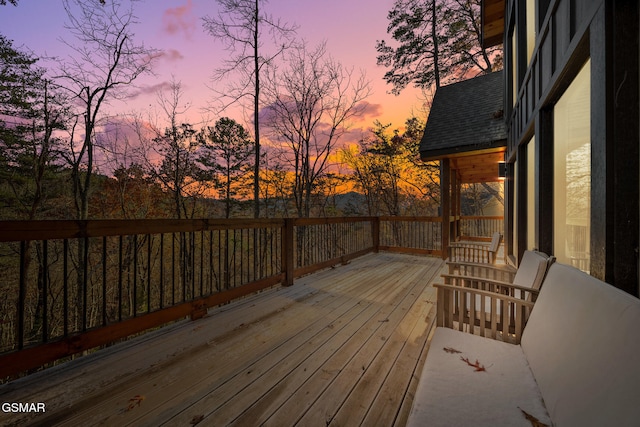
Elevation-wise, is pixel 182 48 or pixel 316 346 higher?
pixel 182 48

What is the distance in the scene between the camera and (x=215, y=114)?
8.03m

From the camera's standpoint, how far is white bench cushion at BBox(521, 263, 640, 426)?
28.7 inches

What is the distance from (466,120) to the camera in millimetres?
6613

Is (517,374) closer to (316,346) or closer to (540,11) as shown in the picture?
(316,346)

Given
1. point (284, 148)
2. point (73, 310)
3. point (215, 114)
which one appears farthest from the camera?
point (73, 310)

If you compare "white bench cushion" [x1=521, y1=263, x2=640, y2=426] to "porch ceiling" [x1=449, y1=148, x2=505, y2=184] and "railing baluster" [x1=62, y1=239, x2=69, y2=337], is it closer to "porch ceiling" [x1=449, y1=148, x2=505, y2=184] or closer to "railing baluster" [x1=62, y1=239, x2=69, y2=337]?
"railing baluster" [x1=62, y1=239, x2=69, y2=337]

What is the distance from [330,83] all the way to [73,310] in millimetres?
14793

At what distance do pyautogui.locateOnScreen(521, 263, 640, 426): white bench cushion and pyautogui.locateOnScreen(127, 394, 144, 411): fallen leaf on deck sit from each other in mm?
2103

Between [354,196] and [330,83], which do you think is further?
[354,196]

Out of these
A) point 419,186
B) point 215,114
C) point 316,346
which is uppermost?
point 215,114

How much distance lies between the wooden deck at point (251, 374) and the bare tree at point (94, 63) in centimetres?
850

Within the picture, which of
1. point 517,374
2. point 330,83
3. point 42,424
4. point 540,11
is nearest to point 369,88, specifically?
point 330,83

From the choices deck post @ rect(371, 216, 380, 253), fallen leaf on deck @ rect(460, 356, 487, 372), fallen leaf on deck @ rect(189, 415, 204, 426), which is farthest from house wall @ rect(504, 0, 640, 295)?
deck post @ rect(371, 216, 380, 253)

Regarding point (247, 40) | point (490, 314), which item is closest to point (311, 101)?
point (247, 40)
